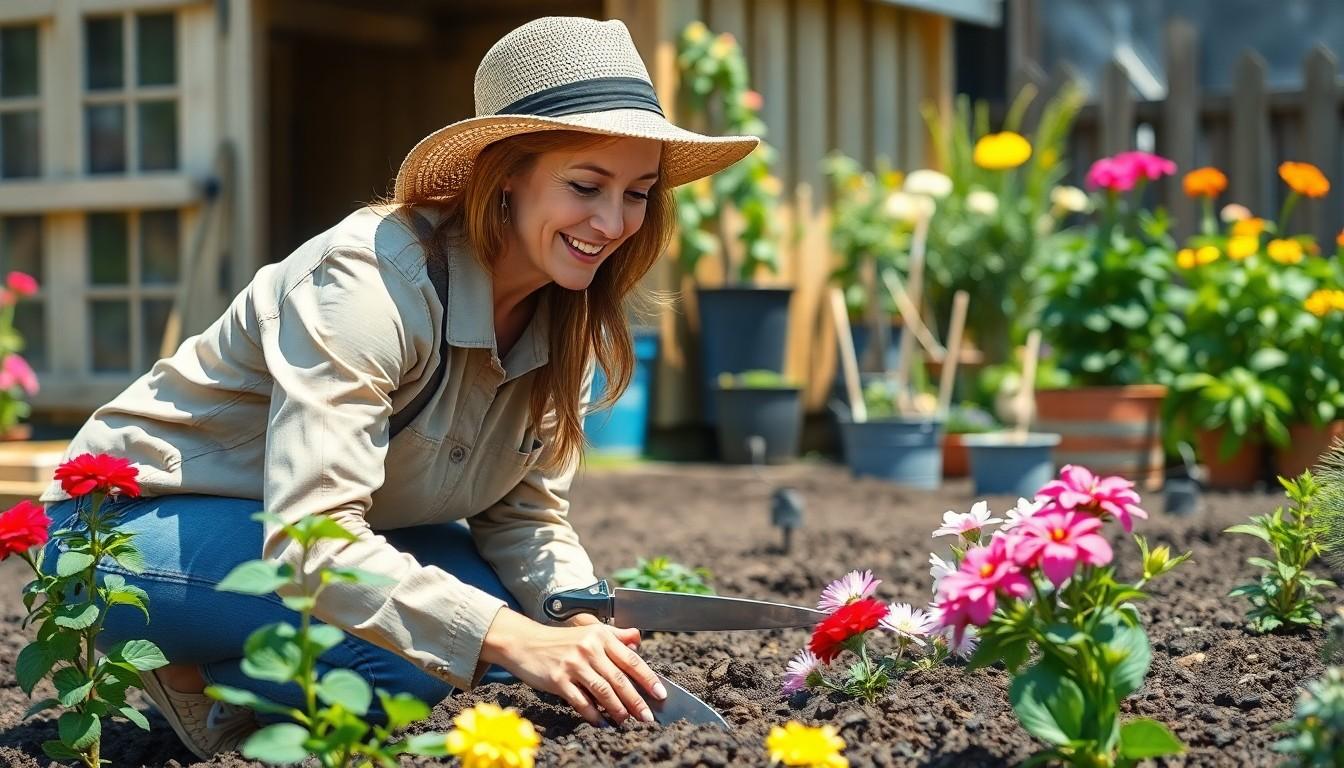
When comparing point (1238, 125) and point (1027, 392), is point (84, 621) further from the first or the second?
point (1238, 125)

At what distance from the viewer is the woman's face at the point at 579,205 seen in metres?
2.10

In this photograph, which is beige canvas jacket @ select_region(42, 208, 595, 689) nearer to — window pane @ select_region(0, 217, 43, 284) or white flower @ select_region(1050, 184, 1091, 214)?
window pane @ select_region(0, 217, 43, 284)

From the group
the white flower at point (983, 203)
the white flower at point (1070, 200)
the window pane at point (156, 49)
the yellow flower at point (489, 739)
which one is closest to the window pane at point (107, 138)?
the window pane at point (156, 49)

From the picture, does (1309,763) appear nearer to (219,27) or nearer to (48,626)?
(48,626)

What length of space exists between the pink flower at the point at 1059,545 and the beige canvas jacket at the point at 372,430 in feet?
2.28

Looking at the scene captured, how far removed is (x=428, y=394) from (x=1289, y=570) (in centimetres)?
128

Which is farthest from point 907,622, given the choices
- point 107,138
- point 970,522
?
point 107,138

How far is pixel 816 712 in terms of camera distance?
78.3 inches

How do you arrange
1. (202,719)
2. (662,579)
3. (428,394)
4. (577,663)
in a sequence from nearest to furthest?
(577,663)
(428,394)
(202,719)
(662,579)

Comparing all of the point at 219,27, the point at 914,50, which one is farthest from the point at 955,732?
the point at 914,50

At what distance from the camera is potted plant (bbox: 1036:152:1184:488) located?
5.23m

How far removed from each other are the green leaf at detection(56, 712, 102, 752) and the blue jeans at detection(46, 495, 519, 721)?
6.4 inches

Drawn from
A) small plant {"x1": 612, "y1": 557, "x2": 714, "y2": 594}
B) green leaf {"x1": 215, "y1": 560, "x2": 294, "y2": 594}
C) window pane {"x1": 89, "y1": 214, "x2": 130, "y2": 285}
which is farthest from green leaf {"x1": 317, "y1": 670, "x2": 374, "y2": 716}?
window pane {"x1": 89, "y1": 214, "x2": 130, "y2": 285}

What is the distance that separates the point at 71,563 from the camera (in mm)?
2002
